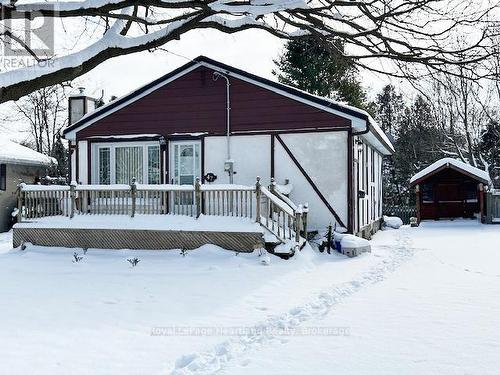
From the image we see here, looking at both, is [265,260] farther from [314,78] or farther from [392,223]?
[314,78]

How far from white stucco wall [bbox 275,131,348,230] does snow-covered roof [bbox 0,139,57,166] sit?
14.2 metres

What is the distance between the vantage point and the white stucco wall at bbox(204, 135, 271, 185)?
14133 millimetres

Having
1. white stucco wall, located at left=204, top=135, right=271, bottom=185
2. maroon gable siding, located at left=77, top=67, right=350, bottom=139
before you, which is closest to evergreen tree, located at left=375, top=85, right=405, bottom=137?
maroon gable siding, located at left=77, top=67, right=350, bottom=139

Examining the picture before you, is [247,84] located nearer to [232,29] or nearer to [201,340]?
[232,29]

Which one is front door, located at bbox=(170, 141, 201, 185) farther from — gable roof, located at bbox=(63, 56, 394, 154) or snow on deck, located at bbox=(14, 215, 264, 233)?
snow on deck, located at bbox=(14, 215, 264, 233)

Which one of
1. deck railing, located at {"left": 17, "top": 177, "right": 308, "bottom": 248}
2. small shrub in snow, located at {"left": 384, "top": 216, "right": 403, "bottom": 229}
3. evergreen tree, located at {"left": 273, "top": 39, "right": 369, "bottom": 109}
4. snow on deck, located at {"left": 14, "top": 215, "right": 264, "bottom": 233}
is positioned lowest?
small shrub in snow, located at {"left": 384, "top": 216, "right": 403, "bottom": 229}

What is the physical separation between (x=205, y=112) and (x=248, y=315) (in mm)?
9330

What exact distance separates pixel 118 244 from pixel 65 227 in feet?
5.45

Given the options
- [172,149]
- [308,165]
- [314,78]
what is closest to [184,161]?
[172,149]

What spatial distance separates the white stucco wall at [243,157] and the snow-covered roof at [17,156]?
1192 centimetres

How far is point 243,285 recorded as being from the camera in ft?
28.1

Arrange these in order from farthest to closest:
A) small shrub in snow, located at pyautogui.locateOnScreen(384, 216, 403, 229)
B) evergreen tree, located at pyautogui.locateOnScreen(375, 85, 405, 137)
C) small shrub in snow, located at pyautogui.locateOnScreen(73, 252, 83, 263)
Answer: evergreen tree, located at pyautogui.locateOnScreen(375, 85, 405, 137), small shrub in snow, located at pyautogui.locateOnScreen(384, 216, 403, 229), small shrub in snow, located at pyautogui.locateOnScreen(73, 252, 83, 263)

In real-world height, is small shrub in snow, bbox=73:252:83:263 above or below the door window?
below

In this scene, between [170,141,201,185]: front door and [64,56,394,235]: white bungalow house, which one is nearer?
[64,56,394,235]: white bungalow house
